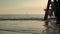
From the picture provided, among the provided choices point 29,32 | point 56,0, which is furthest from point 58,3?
point 29,32

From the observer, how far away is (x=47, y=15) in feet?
30.5

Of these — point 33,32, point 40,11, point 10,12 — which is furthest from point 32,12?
point 33,32

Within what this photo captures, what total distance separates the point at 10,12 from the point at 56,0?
6256 millimetres

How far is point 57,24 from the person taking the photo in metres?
8.15

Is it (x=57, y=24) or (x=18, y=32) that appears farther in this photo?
(x=57, y=24)

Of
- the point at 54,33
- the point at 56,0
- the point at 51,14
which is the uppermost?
the point at 56,0

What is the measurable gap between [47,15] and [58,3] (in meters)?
1.47

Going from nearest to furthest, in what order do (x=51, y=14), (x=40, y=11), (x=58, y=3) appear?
(x=58, y=3) → (x=51, y=14) → (x=40, y=11)

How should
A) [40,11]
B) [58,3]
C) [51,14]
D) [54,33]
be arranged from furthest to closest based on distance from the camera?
[40,11] < [51,14] < [58,3] < [54,33]

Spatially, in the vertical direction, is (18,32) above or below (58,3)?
below

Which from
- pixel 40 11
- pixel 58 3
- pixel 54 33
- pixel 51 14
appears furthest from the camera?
pixel 40 11

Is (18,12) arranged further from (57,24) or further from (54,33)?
(54,33)

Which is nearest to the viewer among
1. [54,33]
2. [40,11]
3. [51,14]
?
[54,33]

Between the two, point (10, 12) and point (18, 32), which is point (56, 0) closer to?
point (18, 32)
